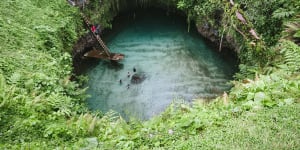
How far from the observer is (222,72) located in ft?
47.0

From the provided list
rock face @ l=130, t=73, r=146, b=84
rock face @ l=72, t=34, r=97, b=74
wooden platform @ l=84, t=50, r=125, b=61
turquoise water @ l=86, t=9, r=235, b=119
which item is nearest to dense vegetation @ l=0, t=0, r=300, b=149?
turquoise water @ l=86, t=9, r=235, b=119

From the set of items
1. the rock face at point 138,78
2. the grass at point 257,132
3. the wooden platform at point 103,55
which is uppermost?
the wooden platform at point 103,55

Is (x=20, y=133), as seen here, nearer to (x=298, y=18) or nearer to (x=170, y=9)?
(x=298, y=18)

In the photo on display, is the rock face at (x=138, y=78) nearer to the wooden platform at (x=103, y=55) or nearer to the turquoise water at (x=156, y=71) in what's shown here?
the turquoise water at (x=156, y=71)

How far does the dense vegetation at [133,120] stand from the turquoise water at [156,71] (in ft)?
7.33

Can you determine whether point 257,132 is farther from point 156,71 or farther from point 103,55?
point 103,55

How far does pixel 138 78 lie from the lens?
14.0 m

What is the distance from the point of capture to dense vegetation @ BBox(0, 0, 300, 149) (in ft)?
19.1

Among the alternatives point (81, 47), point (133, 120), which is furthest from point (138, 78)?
point (133, 120)

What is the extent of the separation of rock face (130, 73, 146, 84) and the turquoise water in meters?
0.15

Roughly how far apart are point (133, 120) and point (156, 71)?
7657 mm

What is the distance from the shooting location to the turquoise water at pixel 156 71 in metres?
12.6

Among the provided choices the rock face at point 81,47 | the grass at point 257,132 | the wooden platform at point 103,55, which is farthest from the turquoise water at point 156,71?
the grass at point 257,132

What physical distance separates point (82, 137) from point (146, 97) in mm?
6514
